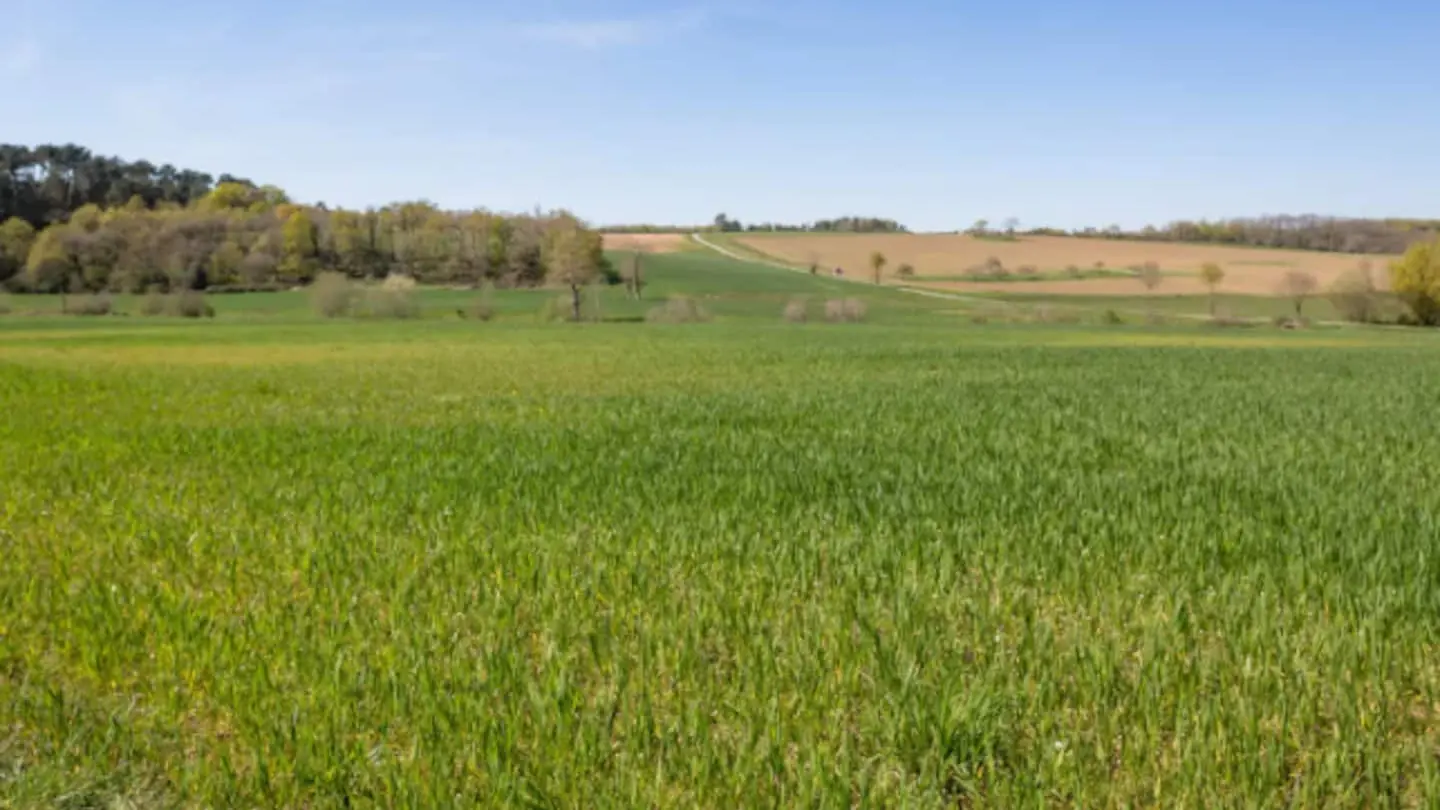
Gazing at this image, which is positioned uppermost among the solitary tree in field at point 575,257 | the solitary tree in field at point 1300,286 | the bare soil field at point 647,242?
the bare soil field at point 647,242

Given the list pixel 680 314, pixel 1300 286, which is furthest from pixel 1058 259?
pixel 680 314

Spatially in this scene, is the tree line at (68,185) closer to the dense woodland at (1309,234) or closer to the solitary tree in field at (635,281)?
the solitary tree in field at (635,281)

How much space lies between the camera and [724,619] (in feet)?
19.7

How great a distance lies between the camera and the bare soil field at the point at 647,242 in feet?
551

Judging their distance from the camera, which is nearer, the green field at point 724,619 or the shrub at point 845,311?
the green field at point 724,619

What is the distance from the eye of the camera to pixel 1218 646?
17.8 feet

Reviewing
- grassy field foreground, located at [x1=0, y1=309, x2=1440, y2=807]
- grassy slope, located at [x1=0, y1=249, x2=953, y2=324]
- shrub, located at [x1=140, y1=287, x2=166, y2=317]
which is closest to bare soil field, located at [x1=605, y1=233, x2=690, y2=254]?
grassy slope, located at [x1=0, y1=249, x2=953, y2=324]

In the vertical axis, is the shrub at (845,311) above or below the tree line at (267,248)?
below

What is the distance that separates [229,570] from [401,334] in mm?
58150

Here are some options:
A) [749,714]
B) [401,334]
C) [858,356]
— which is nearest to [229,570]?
[749,714]

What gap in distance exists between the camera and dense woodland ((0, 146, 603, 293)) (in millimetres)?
121375

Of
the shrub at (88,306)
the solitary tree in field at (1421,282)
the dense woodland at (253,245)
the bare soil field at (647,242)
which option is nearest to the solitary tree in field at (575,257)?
the dense woodland at (253,245)

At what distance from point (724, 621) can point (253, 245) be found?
138 meters

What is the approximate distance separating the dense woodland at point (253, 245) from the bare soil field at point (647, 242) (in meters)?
24.7
